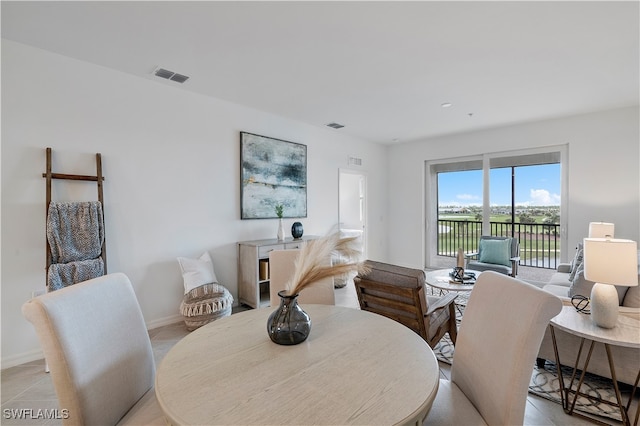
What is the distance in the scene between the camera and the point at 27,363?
248 centimetres

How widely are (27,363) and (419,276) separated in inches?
131

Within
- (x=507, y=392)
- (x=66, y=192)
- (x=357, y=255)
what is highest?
(x=66, y=192)

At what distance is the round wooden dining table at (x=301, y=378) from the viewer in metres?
0.83

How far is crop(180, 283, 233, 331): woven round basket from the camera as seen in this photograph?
10.00ft

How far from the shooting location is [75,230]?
259 centimetres

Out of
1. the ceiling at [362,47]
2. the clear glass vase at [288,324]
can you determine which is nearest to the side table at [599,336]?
the clear glass vase at [288,324]

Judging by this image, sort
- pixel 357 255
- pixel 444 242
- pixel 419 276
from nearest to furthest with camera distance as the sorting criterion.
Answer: pixel 357 255 < pixel 419 276 < pixel 444 242

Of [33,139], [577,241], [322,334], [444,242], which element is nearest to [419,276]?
[322,334]

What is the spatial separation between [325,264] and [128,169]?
2.78 metres

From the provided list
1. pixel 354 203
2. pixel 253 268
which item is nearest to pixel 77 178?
pixel 253 268

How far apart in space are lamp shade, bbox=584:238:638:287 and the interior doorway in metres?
4.24

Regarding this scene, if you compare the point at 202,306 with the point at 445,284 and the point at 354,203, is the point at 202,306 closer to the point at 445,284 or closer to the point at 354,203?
the point at 445,284

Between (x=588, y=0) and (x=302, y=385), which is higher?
(x=588, y=0)

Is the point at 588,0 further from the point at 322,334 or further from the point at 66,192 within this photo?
the point at 66,192
